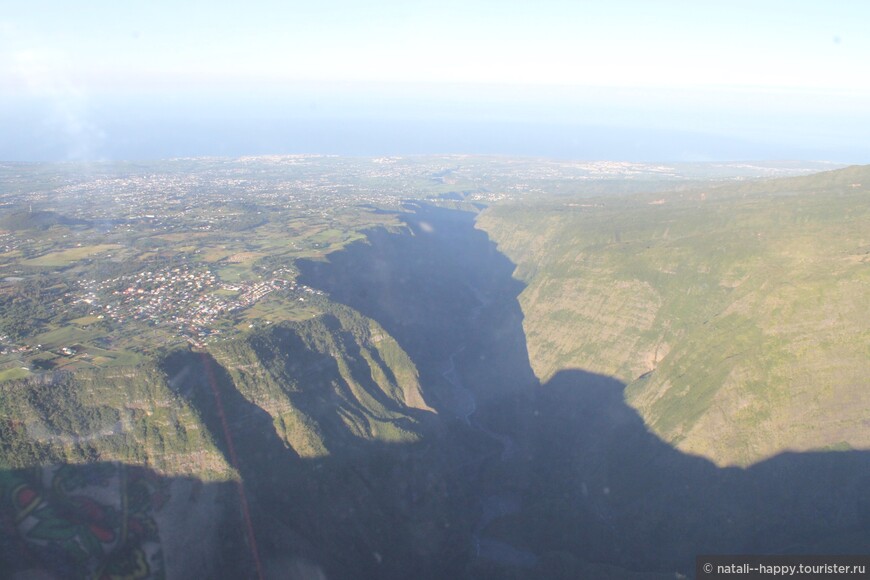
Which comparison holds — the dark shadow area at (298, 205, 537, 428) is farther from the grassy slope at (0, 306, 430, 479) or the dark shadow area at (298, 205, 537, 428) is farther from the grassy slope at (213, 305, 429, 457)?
the grassy slope at (0, 306, 430, 479)

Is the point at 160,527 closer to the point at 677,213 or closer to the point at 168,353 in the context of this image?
the point at 168,353

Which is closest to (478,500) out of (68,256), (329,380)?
(329,380)

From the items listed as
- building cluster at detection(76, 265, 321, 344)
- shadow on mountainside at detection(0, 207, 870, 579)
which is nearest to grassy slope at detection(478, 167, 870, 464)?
shadow on mountainside at detection(0, 207, 870, 579)

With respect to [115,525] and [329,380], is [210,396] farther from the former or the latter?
[115,525]

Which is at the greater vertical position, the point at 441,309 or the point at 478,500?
the point at 441,309

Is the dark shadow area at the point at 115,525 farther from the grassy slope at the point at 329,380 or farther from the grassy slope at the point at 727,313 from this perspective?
the grassy slope at the point at 727,313

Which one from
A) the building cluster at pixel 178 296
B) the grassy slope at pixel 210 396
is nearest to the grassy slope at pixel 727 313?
the grassy slope at pixel 210 396
